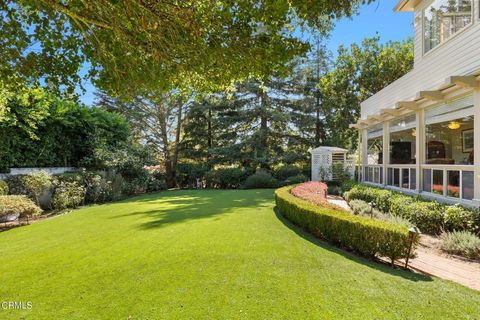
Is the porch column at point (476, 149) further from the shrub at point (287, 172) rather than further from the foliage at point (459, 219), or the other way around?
the shrub at point (287, 172)

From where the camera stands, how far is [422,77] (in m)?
8.80

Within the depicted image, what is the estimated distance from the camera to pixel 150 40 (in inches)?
173

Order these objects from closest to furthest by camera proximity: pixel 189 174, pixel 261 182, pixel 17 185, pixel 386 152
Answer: pixel 17 185 → pixel 386 152 → pixel 261 182 → pixel 189 174

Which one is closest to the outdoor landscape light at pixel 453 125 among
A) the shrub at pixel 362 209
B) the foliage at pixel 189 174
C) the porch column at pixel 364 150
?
the shrub at pixel 362 209

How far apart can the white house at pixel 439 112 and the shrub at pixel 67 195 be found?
12.3m

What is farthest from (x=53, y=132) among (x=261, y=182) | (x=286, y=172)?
(x=286, y=172)

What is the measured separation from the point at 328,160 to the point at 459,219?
11890mm

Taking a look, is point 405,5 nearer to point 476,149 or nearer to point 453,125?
point 453,125

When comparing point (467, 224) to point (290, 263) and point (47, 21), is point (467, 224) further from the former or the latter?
point (47, 21)

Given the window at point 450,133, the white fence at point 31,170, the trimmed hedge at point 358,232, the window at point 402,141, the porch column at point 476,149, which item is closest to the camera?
the trimmed hedge at point 358,232

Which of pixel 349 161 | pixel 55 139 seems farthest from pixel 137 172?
pixel 349 161

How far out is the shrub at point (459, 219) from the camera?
5.56m

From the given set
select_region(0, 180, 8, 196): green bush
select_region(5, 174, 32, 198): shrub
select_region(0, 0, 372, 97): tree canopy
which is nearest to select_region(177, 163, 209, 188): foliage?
select_region(5, 174, 32, 198): shrub

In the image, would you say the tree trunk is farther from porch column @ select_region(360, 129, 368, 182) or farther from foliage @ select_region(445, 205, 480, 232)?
foliage @ select_region(445, 205, 480, 232)
